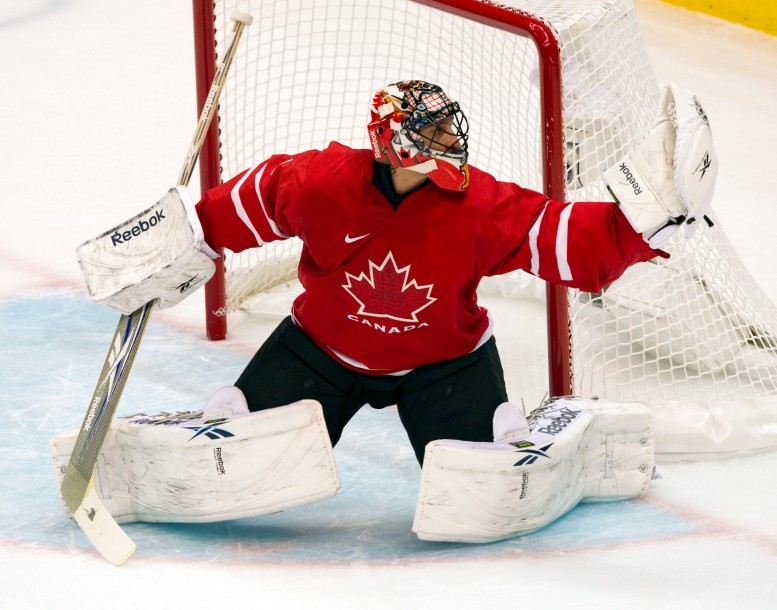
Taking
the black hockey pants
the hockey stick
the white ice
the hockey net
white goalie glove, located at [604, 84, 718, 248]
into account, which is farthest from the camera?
the hockey net

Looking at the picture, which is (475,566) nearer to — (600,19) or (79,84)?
(600,19)

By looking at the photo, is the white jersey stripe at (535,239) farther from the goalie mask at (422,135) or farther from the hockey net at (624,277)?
the hockey net at (624,277)

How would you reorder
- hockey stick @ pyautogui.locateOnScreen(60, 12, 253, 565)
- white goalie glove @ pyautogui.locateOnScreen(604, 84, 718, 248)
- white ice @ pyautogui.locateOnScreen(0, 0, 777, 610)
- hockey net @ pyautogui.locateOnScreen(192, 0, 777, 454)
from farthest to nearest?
hockey net @ pyautogui.locateOnScreen(192, 0, 777, 454) < hockey stick @ pyautogui.locateOnScreen(60, 12, 253, 565) < white ice @ pyautogui.locateOnScreen(0, 0, 777, 610) < white goalie glove @ pyautogui.locateOnScreen(604, 84, 718, 248)

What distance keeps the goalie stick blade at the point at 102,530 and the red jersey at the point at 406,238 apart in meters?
0.50

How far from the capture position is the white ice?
2.25 m

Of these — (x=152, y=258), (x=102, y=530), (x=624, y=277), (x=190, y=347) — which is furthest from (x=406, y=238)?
(x=190, y=347)

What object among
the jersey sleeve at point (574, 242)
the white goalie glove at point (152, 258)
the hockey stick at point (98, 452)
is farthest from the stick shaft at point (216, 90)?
the jersey sleeve at point (574, 242)

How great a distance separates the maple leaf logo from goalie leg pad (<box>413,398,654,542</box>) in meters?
0.24

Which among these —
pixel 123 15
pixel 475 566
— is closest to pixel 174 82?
pixel 123 15

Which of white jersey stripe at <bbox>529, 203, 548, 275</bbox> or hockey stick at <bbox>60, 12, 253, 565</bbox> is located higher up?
white jersey stripe at <bbox>529, 203, 548, 275</bbox>

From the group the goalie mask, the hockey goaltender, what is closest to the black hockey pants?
the hockey goaltender

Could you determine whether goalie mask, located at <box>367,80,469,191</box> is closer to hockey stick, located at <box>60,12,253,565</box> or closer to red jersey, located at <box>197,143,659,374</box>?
red jersey, located at <box>197,143,659,374</box>

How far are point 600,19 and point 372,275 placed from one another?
862mm

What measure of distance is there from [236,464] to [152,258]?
1.28 ft
